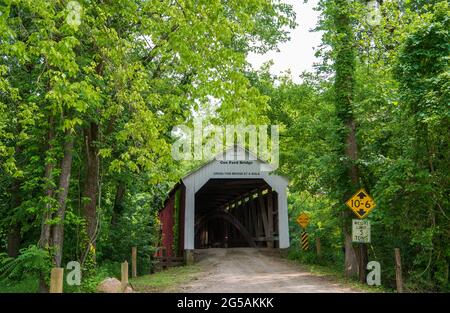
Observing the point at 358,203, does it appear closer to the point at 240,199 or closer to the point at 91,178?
the point at 91,178

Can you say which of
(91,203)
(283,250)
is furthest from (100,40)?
(283,250)

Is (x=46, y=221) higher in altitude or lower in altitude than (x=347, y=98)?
lower

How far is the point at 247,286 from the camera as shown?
9930 millimetres

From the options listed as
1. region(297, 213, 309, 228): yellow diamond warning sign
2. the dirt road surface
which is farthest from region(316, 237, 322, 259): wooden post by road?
region(297, 213, 309, 228): yellow diamond warning sign

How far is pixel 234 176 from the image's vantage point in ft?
62.7

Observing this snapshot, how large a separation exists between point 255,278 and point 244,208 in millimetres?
15857

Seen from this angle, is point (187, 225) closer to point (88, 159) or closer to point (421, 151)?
point (88, 159)

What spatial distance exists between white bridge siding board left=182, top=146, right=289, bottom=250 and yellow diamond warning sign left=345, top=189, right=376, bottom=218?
339 inches

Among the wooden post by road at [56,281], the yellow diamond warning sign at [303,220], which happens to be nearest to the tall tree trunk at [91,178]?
the wooden post by road at [56,281]

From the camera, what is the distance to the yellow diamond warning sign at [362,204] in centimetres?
1027

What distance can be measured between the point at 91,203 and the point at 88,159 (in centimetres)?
109

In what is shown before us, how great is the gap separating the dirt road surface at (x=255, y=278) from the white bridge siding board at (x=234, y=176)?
5.22 ft

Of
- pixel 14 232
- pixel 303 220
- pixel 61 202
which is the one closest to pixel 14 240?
pixel 14 232

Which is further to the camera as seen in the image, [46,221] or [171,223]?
[171,223]
